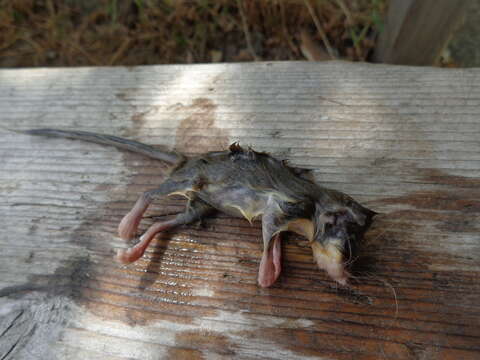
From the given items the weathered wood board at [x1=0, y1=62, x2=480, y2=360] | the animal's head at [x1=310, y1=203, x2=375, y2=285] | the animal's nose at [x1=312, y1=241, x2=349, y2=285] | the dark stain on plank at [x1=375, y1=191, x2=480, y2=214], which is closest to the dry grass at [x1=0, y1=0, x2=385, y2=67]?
the weathered wood board at [x1=0, y1=62, x2=480, y2=360]

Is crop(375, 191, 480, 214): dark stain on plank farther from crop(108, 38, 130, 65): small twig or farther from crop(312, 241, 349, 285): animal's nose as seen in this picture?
crop(108, 38, 130, 65): small twig

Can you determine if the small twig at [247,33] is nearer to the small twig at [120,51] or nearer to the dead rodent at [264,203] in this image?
the small twig at [120,51]

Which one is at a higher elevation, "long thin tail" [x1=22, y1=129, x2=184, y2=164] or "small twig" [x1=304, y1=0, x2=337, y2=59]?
"long thin tail" [x1=22, y1=129, x2=184, y2=164]

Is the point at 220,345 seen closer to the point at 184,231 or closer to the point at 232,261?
the point at 232,261

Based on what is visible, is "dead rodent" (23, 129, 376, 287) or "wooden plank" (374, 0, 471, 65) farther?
"wooden plank" (374, 0, 471, 65)

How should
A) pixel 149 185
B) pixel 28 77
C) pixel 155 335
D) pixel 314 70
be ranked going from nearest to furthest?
1. pixel 155 335
2. pixel 149 185
3. pixel 314 70
4. pixel 28 77

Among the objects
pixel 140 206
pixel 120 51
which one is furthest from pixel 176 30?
pixel 140 206

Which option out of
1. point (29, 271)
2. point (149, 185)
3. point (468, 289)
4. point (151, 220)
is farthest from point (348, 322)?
point (29, 271)

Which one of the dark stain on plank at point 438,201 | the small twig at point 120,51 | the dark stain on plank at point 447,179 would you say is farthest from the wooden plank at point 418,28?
the small twig at point 120,51
